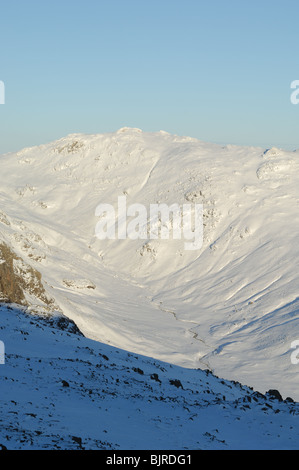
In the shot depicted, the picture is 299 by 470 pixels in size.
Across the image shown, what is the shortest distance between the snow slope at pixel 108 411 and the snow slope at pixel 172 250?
32257 mm

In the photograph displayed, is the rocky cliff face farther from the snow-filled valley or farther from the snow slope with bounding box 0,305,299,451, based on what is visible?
the snow slope with bounding box 0,305,299,451

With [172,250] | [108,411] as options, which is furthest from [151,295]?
[108,411]

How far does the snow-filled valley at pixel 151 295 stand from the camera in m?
19.6

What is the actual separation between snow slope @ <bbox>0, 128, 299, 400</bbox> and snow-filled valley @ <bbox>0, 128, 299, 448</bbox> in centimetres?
35

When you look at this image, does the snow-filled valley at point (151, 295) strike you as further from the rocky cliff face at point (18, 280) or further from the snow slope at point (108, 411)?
the rocky cliff face at point (18, 280)

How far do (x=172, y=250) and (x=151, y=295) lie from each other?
17272 millimetres

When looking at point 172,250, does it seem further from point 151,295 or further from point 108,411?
point 108,411

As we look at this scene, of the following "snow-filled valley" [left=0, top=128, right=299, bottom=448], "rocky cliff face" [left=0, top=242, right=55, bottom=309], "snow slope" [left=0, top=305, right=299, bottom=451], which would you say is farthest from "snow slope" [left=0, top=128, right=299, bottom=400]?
"snow slope" [left=0, top=305, right=299, bottom=451]

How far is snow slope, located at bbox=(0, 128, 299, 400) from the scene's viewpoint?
6831 centimetres

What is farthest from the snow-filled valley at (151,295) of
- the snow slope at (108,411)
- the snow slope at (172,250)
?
the snow slope at (172,250)

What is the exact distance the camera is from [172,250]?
111 metres

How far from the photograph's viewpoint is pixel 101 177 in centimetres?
14738
